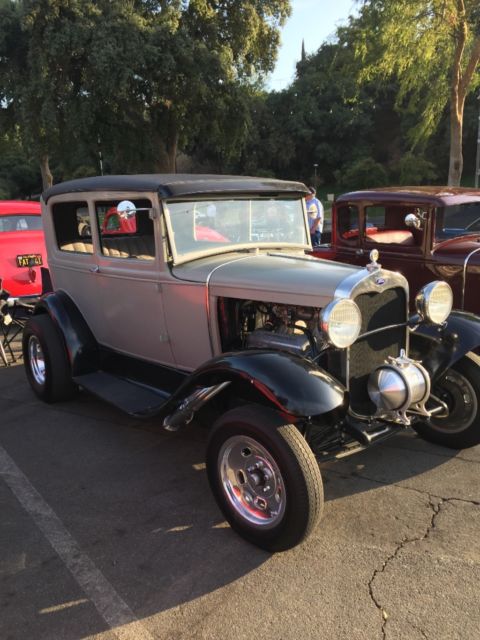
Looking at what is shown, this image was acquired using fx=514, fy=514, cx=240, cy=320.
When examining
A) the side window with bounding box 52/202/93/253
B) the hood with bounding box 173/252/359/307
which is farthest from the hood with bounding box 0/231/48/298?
the hood with bounding box 173/252/359/307

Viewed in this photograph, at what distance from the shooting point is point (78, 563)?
8.52 feet

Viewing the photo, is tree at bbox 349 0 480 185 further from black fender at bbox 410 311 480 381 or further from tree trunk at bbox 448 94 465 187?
black fender at bbox 410 311 480 381

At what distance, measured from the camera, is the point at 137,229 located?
427 centimetres

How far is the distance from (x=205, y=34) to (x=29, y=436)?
56.3ft

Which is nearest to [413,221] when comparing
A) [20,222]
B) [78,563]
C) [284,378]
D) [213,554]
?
[284,378]

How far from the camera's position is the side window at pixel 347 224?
19.9 ft

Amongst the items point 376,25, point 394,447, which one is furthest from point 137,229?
point 376,25

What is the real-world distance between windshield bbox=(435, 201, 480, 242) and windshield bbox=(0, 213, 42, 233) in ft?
19.1

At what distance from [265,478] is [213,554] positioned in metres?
0.46

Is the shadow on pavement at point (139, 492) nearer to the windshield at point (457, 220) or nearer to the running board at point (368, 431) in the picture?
the running board at point (368, 431)

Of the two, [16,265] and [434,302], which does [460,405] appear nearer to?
[434,302]

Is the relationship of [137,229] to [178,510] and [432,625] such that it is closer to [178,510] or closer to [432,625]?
[178,510]

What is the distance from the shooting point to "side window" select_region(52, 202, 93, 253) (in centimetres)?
477

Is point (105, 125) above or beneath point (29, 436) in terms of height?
above
